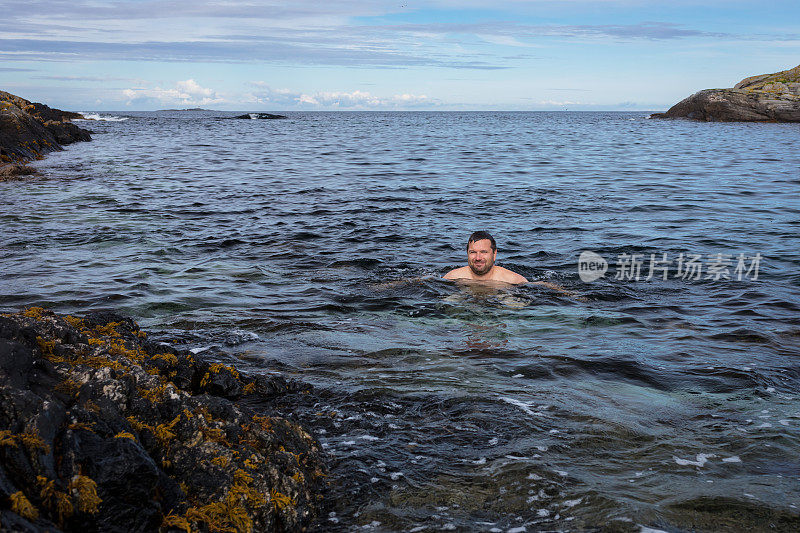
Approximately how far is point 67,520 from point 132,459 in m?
0.35

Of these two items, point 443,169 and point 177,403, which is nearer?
point 177,403

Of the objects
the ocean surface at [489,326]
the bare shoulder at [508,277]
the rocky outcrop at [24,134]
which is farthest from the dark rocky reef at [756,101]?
the bare shoulder at [508,277]

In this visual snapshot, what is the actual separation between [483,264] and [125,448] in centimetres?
661

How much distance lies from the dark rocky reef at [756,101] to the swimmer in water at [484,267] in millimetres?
63481

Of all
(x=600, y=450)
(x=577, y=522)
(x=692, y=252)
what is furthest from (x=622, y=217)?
(x=577, y=522)

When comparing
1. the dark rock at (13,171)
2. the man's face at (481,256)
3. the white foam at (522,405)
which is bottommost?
the white foam at (522,405)

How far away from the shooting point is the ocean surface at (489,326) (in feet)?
12.7

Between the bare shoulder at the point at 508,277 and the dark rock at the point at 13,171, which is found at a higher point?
the dark rock at the point at 13,171

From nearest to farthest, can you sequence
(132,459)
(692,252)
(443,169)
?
(132,459)
(692,252)
(443,169)

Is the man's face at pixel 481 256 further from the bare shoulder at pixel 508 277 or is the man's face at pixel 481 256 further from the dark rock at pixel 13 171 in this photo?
the dark rock at pixel 13 171

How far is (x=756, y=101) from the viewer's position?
6269cm

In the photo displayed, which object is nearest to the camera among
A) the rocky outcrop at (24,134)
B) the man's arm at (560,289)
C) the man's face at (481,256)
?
the man's arm at (560,289)

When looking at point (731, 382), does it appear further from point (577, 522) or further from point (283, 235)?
point (283, 235)

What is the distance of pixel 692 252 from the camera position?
36.4 feet
